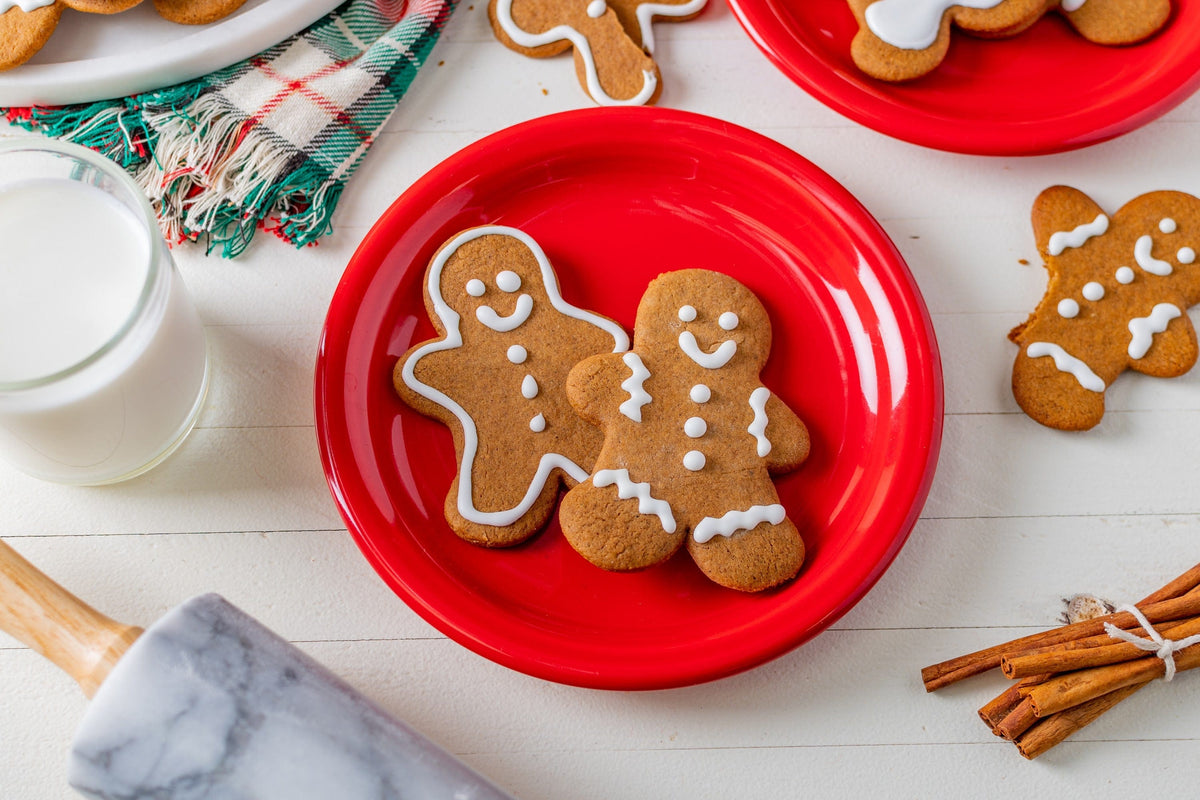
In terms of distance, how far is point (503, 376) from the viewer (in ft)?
3.66

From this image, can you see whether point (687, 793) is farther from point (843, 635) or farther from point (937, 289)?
point (937, 289)

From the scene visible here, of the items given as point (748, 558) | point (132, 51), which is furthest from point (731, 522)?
point (132, 51)

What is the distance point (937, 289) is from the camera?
4.07 ft

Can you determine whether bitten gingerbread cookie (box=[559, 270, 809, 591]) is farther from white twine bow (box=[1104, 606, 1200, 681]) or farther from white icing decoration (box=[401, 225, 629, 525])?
white twine bow (box=[1104, 606, 1200, 681])

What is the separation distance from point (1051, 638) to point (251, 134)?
3.71 feet

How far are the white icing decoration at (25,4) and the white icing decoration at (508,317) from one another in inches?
25.7

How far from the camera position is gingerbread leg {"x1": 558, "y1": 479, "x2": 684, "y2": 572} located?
3.40 feet

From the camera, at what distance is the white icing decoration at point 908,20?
4.03 ft

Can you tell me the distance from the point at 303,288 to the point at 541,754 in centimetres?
63

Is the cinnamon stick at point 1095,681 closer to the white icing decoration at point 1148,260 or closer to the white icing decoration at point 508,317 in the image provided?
the white icing decoration at point 1148,260

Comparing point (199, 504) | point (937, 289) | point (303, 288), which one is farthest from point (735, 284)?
point (199, 504)

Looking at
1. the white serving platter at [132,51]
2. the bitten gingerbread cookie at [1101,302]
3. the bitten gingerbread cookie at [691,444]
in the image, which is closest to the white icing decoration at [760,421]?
the bitten gingerbread cookie at [691,444]

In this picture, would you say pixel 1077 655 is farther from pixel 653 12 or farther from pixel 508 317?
pixel 653 12

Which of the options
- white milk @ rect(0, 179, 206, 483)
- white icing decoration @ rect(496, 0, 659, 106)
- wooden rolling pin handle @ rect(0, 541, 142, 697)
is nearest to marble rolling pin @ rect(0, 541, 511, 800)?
wooden rolling pin handle @ rect(0, 541, 142, 697)
